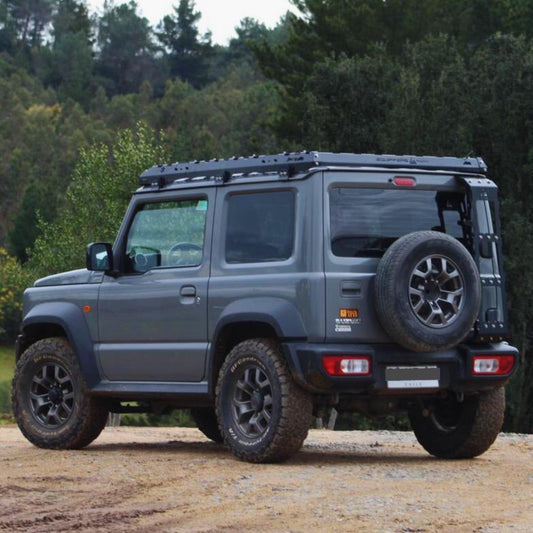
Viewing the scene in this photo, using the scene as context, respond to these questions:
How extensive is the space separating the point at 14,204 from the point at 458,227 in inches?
3879

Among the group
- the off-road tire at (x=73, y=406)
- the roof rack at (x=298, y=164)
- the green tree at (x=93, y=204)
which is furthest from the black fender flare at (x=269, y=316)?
the green tree at (x=93, y=204)

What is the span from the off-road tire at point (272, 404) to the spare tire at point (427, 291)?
0.83 meters

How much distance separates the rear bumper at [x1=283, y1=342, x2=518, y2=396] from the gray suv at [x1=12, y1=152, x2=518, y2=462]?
0.04ft

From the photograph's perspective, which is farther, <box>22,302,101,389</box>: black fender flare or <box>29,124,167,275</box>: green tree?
<box>29,124,167,275</box>: green tree

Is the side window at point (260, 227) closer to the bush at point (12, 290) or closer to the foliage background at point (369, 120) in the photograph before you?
the foliage background at point (369, 120)

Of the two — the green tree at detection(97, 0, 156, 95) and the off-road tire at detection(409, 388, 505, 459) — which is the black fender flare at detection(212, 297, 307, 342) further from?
the green tree at detection(97, 0, 156, 95)

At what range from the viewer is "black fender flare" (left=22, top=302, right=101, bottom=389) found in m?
12.6

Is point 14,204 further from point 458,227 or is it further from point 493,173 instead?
point 458,227

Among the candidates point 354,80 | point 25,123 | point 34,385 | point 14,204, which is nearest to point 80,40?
point 25,123

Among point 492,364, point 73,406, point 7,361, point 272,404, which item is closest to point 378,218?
Answer: point 492,364

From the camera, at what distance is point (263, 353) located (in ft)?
36.2

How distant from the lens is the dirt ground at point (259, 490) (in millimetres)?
8211

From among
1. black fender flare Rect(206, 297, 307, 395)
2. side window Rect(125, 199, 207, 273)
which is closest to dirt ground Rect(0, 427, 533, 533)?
black fender flare Rect(206, 297, 307, 395)

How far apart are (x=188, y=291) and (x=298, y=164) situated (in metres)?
1.43
